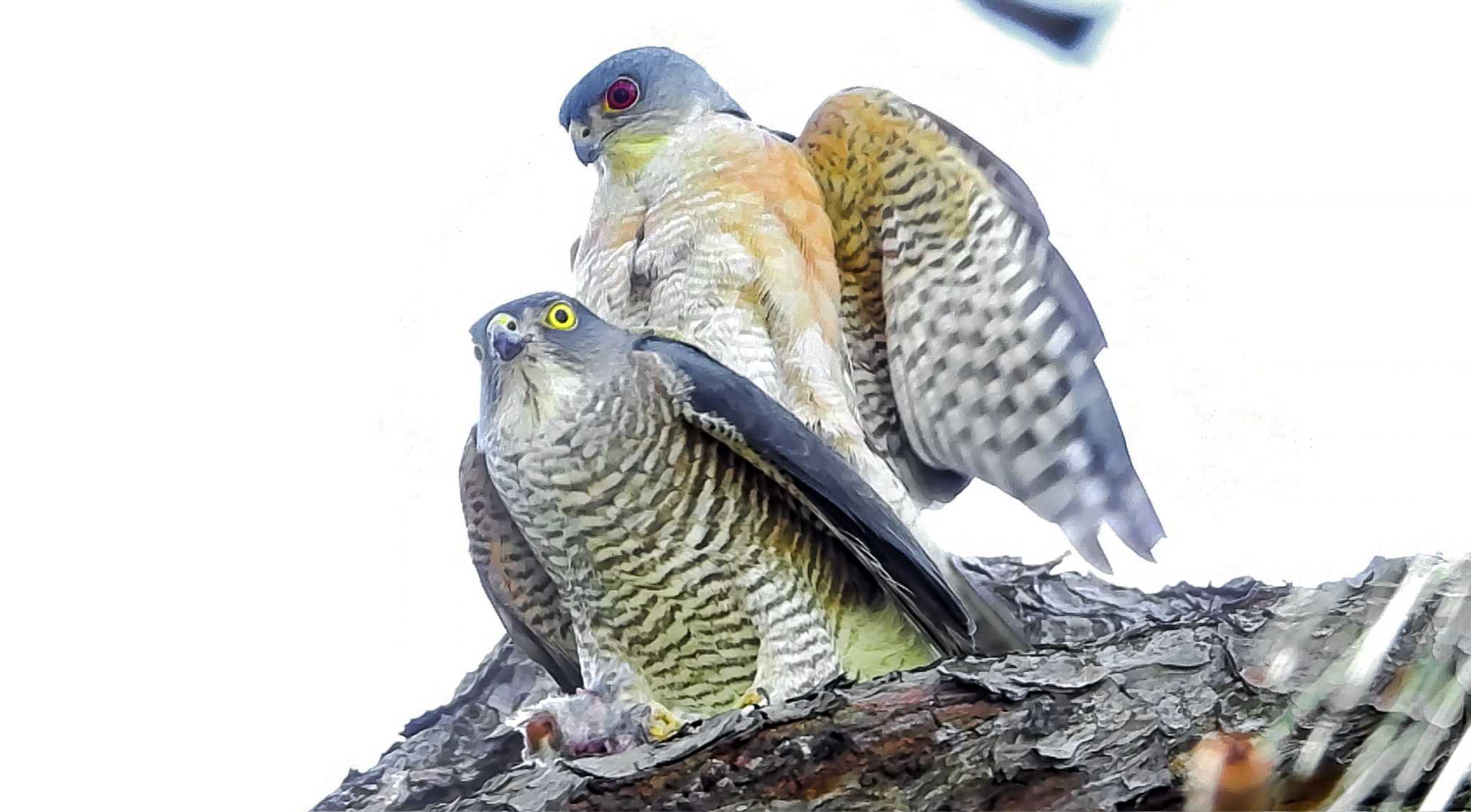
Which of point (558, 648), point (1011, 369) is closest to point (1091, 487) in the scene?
point (1011, 369)

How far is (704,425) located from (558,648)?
0.36 meters

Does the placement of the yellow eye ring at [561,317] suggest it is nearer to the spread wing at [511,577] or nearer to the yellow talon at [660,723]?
the spread wing at [511,577]

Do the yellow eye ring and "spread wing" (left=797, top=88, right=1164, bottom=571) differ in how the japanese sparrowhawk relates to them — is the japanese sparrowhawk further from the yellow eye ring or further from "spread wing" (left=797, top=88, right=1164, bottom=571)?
"spread wing" (left=797, top=88, right=1164, bottom=571)

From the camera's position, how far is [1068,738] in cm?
100

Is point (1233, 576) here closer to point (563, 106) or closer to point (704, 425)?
point (704, 425)

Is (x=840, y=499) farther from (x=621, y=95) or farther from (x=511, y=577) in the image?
(x=621, y=95)

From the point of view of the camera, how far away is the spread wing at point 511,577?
1.49 m

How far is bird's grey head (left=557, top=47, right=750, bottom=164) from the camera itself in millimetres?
1528

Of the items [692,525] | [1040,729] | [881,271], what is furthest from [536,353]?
[1040,729]

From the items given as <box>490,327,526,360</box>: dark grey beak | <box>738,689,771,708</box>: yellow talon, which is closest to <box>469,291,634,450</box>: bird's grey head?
<box>490,327,526,360</box>: dark grey beak

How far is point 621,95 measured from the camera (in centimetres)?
153

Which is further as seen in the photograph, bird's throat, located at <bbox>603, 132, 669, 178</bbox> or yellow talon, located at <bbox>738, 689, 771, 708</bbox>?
bird's throat, located at <bbox>603, 132, 669, 178</bbox>

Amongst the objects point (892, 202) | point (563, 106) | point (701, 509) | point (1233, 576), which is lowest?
point (1233, 576)

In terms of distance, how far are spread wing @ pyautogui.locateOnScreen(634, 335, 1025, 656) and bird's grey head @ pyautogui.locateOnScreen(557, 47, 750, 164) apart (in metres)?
0.36
